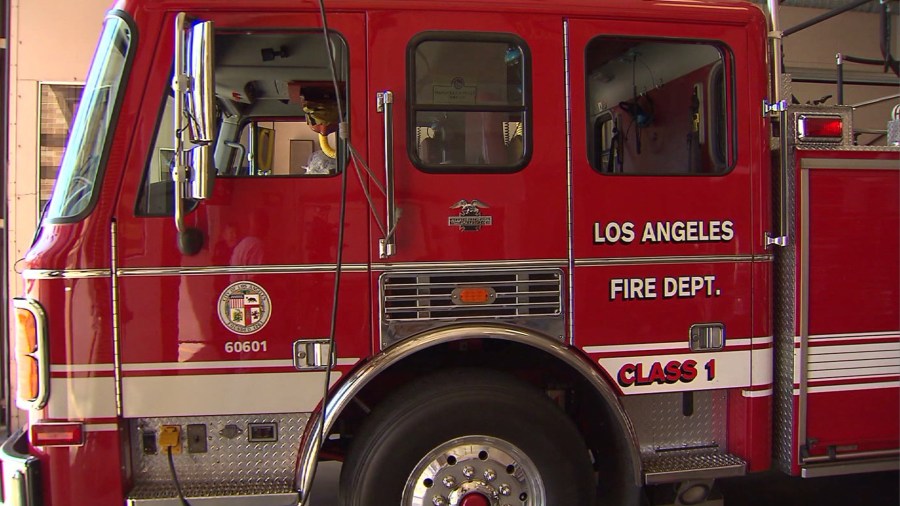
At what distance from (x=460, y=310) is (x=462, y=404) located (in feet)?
1.31

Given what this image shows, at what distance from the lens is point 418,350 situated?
2.82m

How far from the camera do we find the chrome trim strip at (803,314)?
3.09 m

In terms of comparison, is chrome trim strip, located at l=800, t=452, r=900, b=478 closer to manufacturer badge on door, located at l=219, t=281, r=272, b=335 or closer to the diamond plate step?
the diamond plate step

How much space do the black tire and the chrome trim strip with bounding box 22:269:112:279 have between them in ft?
4.16

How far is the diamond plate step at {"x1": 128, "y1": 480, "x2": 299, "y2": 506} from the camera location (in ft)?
8.95

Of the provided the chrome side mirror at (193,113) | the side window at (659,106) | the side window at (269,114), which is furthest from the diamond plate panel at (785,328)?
the chrome side mirror at (193,113)

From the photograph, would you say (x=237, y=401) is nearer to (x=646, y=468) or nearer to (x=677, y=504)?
(x=646, y=468)

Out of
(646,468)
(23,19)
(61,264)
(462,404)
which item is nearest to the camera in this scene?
(61,264)

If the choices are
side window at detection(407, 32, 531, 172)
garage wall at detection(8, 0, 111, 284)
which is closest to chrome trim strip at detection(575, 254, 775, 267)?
side window at detection(407, 32, 531, 172)

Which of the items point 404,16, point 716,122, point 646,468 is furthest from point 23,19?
point 646,468

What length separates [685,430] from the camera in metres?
3.22

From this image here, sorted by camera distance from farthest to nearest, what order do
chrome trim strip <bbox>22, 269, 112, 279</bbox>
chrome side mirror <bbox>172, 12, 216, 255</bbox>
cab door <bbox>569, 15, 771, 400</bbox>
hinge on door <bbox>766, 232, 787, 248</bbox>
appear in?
1. hinge on door <bbox>766, 232, 787, 248</bbox>
2. cab door <bbox>569, 15, 771, 400</bbox>
3. chrome trim strip <bbox>22, 269, 112, 279</bbox>
4. chrome side mirror <bbox>172, 12, 216, 255</bbox>

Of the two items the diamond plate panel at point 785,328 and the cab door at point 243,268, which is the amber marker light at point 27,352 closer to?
the cab door at point 243,268

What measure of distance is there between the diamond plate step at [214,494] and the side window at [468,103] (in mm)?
1515
